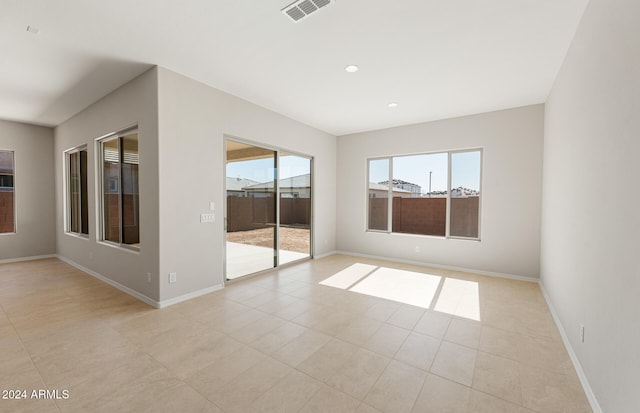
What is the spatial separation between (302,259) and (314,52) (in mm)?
4031

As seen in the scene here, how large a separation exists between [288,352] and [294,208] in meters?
3.42

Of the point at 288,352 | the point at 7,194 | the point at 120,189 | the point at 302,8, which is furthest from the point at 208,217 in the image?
the point at 7,194

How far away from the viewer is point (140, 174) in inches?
139

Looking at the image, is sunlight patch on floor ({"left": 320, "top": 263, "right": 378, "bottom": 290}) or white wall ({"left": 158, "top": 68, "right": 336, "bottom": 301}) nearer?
white wall ({"left": 158, "top": 68, "right": 336, "bottom": 301})

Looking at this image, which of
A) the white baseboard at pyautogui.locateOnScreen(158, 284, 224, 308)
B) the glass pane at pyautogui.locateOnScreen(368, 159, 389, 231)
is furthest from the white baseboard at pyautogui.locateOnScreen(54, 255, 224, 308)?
the glass pane at pyautogui.locateOnScreen(368, 159, 389, 231)

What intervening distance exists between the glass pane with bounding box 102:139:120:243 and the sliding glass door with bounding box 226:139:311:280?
1.77 metres

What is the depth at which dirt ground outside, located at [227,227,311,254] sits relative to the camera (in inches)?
176

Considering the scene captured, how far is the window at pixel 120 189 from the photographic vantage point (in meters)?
3.91

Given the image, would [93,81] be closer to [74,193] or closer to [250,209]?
[250,209]

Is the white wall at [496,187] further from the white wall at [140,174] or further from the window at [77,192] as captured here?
the window at [77,192]

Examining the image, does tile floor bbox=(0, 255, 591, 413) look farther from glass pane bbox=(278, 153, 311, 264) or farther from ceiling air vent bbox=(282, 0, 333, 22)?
ceiling air vent bbox=(282, 0, 333, 22)

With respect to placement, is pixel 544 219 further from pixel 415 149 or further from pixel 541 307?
pixel 415 149

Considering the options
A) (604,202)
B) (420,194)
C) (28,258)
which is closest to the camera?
(604,202)

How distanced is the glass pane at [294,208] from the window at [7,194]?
5875 mm
